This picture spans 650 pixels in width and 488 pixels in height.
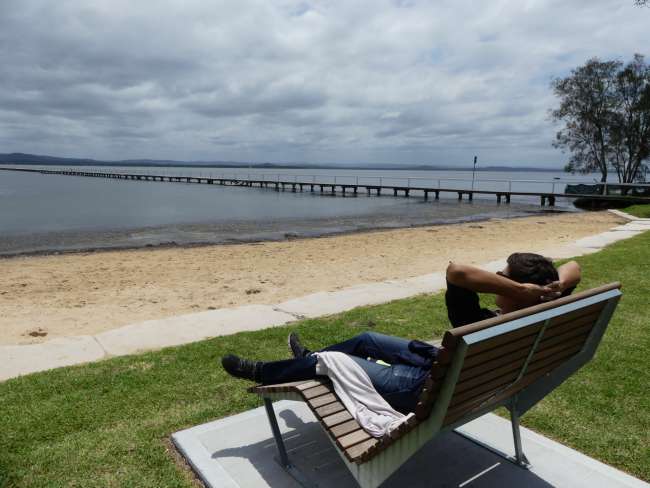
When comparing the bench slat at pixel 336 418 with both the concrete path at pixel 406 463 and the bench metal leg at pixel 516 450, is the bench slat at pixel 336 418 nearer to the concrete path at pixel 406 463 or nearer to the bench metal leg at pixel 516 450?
the concrete path at pixel 406 463

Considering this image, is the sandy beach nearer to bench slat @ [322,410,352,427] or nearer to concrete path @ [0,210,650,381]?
concrete path @ [0,210,650,381]

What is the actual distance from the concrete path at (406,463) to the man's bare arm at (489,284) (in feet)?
3.56

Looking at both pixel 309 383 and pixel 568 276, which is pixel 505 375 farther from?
pixel 309 383

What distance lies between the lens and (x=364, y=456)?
2291 millimetres

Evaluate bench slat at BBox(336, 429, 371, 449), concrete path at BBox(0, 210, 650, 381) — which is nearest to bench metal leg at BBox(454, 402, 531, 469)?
bench slat at BBox(336, 429, 371, 449)

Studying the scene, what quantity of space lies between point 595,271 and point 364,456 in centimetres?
775

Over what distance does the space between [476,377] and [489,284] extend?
559 mm

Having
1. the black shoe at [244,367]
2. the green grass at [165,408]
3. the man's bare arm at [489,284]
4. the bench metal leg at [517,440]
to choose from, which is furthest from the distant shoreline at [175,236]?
the man's bare arm at [489,284]

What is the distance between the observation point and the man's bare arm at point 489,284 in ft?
8.34

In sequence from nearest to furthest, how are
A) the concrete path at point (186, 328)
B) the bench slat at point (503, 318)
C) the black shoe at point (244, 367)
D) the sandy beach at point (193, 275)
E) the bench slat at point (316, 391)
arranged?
1. the bench slat at point (503, 318)
2. the bench slat at point (316, 391)
3. the black shoe at point (244, 367)
4. the concrete path at point (186, 328)
5. the sandy beach at point (193, 275)

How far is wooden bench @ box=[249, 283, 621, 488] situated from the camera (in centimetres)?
203

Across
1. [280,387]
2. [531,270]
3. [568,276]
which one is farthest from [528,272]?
[280,387]

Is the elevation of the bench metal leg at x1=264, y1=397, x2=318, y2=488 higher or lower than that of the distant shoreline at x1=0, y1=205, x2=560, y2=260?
higher

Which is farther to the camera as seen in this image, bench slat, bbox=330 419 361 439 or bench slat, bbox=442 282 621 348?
bench slat, bbox=330 419 361 439
